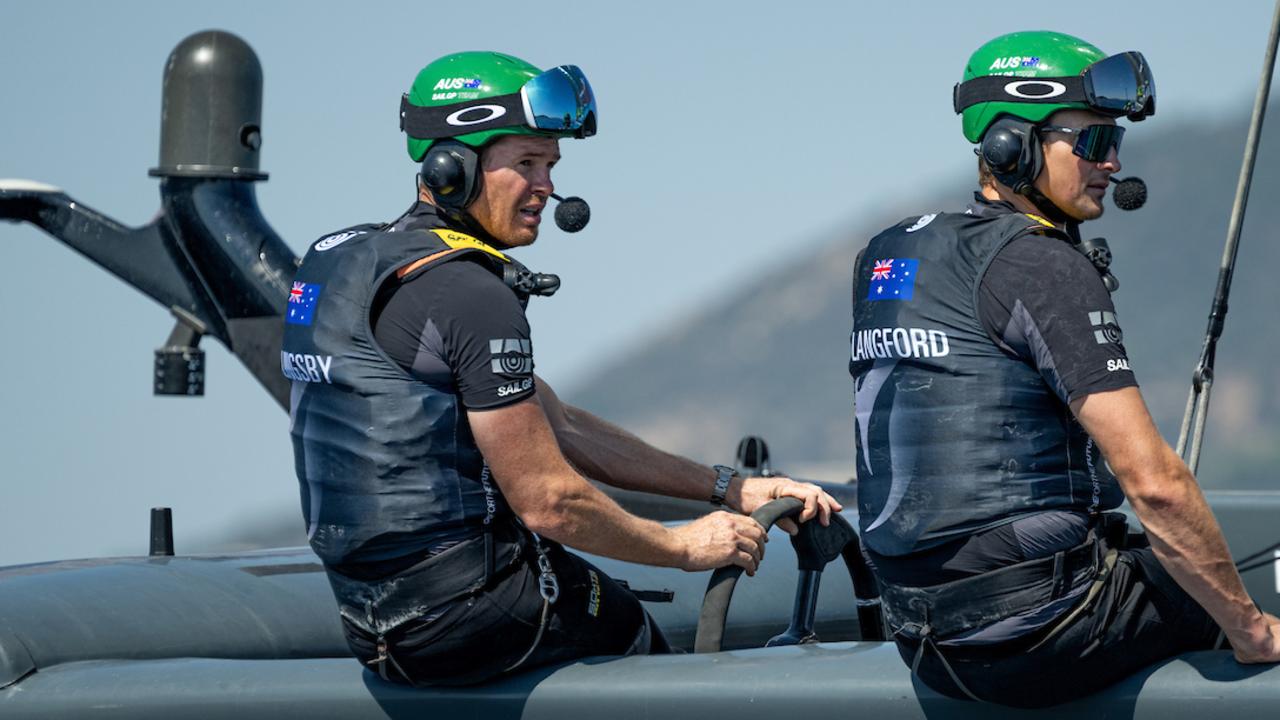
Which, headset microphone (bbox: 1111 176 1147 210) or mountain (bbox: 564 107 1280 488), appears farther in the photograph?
mountain (bbox: 564 107 1280 488)

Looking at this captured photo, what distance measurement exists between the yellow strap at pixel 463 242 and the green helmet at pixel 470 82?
8.8 inches

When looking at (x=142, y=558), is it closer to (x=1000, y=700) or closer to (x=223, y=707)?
(x=223, y=707)

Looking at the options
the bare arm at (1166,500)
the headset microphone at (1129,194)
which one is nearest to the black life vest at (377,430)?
the bare arm at (1166,500)

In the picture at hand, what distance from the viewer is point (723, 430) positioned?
144625mm

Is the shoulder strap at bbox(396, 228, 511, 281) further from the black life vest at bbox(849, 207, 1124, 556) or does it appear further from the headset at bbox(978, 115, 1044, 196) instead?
the headset at bbox(978, 115, 1044, 196)

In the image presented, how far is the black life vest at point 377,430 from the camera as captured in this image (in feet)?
11.4

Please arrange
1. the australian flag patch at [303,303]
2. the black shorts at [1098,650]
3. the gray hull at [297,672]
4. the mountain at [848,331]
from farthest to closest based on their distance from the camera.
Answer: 1. the mountain at [848,331]
2. the australian flag patch at [303,303]
3. the gray hull at [297,672]
4. the black shorts at [1098,650]

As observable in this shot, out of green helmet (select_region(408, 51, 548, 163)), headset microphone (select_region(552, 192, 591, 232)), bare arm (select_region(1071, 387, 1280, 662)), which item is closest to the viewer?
bare arm (select_region(1071, 387, 1280, 662))

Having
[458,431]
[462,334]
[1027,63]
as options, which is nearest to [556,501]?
[458,431]

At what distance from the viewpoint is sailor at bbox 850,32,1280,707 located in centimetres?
320

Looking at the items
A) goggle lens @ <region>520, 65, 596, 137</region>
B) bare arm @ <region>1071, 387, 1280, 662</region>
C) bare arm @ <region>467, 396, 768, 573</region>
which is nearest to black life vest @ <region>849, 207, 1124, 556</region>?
bare arm @ <region>1071, 387, 1280, 662</region>

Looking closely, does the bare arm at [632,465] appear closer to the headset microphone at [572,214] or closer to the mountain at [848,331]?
the headset microphone at [572,214]

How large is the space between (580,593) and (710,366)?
15027cm

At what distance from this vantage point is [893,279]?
349 cm
